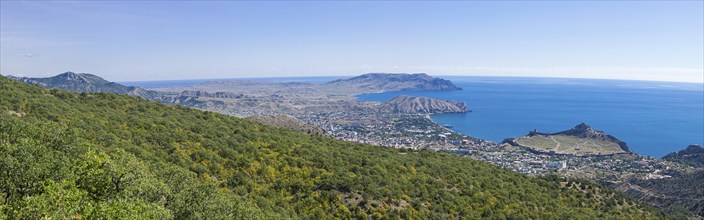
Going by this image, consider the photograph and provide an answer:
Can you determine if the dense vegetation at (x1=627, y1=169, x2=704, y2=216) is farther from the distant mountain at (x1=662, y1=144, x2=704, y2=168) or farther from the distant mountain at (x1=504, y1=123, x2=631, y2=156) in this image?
the distant mountain at (x1=504, y1=123, x2=631, y2=156)

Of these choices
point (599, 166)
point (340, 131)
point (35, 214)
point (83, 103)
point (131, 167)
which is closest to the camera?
point (35, 214)

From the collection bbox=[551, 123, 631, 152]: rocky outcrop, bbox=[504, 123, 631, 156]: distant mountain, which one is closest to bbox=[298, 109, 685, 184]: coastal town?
bbox=[504, 123, 631, 156]: distant mountain

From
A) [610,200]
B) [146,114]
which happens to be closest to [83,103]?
[146,114]

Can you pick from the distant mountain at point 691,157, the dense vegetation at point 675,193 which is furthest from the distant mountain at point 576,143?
the dense vegetation at point 675,193

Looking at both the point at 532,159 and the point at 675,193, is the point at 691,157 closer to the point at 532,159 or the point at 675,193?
the point at 532,159

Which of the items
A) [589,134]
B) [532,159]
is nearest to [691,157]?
[589,134]

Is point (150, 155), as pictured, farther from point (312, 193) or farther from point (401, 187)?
point (401, 187)
